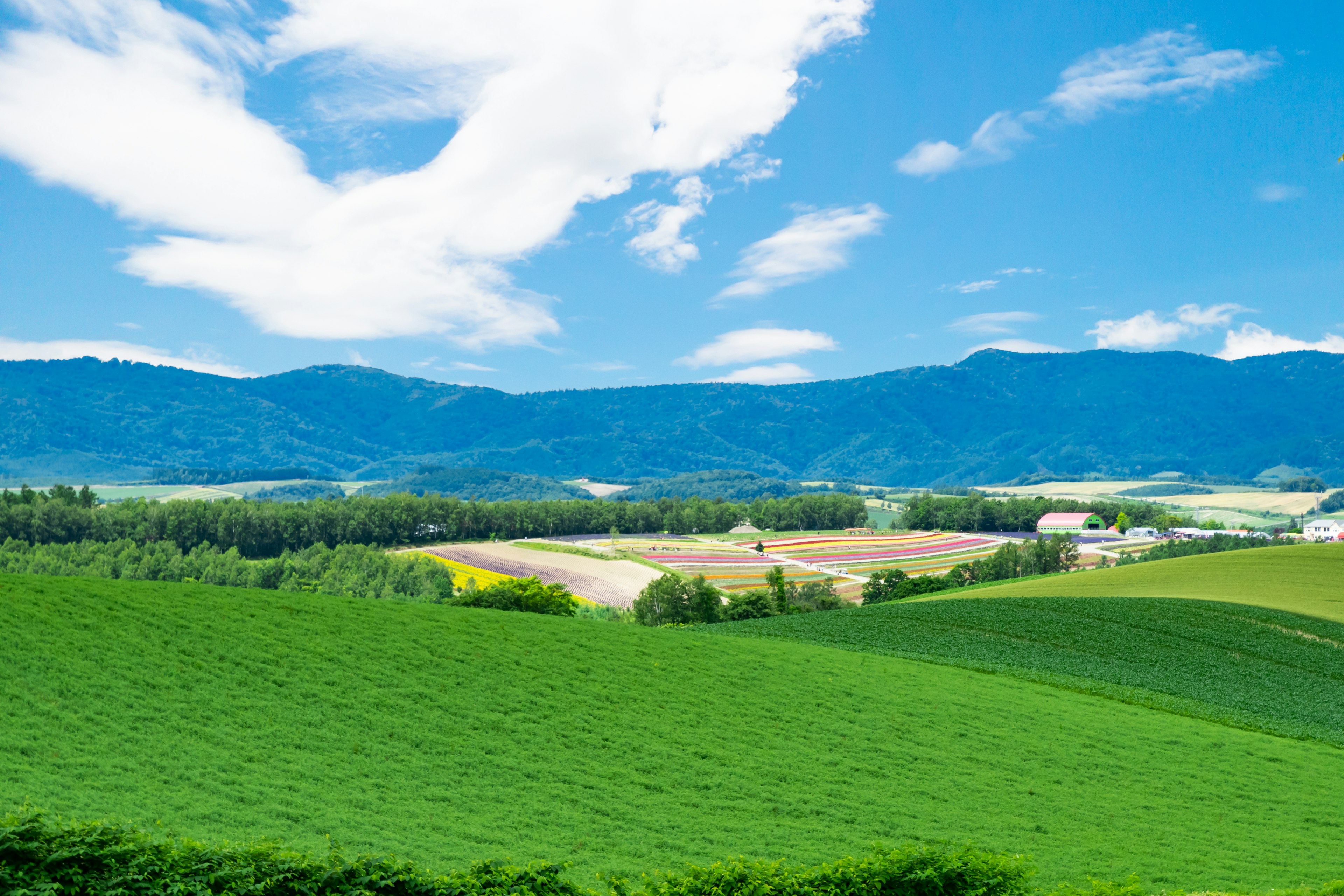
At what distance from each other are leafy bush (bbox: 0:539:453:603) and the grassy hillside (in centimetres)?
6259

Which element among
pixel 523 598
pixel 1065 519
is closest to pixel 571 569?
pixel 523 598

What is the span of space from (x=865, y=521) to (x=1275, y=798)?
163903mm

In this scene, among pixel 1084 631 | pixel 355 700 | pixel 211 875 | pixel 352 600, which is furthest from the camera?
pixel 1084 631

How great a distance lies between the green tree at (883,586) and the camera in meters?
84.3

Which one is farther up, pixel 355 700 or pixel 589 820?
pixel 355 700

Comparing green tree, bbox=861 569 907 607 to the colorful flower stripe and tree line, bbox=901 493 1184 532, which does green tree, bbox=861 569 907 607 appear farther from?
tree line, bbox=901 493 1184 532

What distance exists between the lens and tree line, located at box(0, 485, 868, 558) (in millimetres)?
116438

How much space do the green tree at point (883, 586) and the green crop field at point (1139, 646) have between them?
31.1 metres

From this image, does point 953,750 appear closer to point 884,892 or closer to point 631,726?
point 631,726

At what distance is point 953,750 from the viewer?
22938 mm

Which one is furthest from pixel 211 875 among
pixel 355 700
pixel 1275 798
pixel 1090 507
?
pixel 1090 507

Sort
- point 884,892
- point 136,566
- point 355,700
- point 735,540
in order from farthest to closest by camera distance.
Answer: point 735,540 < point 136,566 < point 355,700 < point 884,892

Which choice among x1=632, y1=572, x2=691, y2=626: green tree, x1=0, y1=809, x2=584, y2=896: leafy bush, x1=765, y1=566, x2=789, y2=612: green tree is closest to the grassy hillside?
x1=765, y1=566, x2=789, y2=612: green tree

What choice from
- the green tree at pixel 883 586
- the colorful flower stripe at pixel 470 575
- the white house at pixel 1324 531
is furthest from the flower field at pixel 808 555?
the white house at pixel 1324 531
